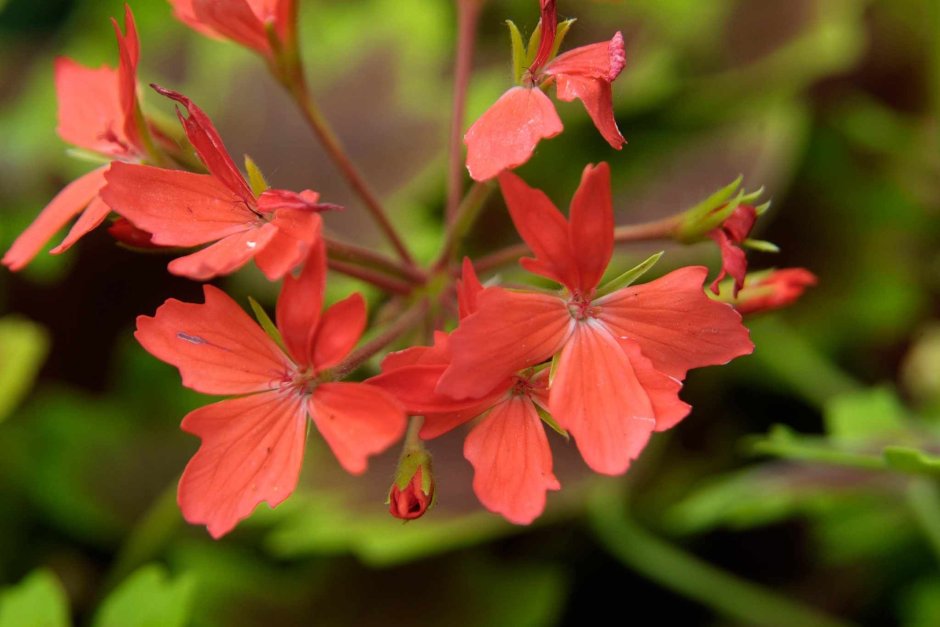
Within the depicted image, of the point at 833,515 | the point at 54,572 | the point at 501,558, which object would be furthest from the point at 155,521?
the point at 833,515

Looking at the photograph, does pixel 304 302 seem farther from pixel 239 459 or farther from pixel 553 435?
pixel 553 435

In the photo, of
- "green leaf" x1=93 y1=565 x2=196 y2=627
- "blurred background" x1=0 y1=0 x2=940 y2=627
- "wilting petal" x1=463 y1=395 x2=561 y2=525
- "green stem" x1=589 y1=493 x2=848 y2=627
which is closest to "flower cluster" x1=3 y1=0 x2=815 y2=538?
Answer: "wilting petal" x1=463 y1=395 x2=561 y2=525

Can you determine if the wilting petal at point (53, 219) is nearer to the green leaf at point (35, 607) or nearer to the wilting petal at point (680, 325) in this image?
the green leaf at point (35, 607)

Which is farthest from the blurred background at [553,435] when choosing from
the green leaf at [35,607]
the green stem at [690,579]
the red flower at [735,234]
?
the red flower at [735,234]

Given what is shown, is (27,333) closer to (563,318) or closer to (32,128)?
(32,128)

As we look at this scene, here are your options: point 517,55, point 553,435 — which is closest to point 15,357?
point 553,435

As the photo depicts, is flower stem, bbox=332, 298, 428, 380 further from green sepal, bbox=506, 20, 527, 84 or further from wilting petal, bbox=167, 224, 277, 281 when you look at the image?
green sepal, bbox=506, 20, 527, 84
